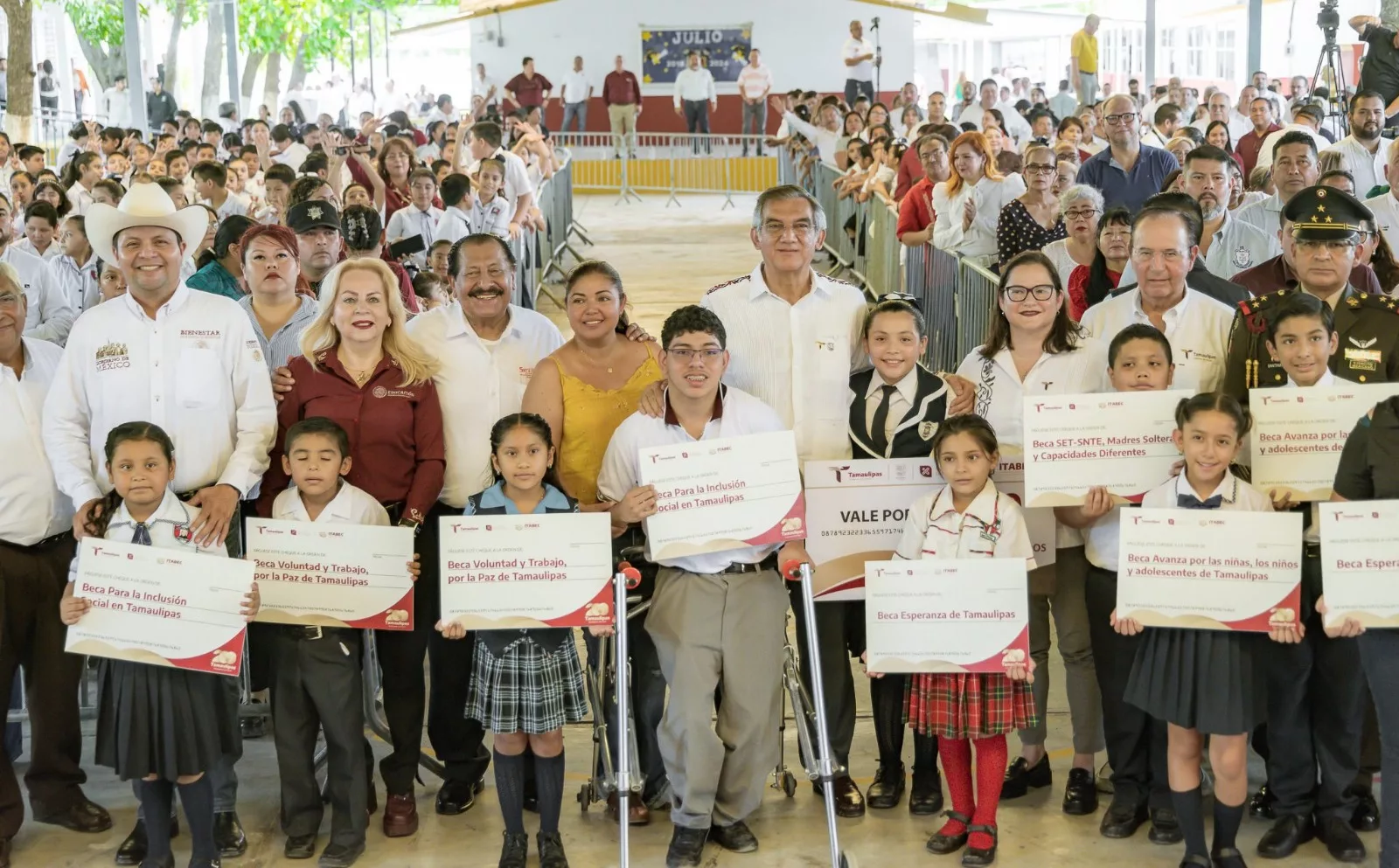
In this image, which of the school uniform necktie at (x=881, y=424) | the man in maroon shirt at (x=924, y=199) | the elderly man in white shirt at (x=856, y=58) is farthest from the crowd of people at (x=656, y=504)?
the elderly man in white shirt at (x=856, y=58)

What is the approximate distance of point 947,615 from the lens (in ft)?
15.9

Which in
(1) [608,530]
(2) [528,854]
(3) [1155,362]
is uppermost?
(3) [1155,362]

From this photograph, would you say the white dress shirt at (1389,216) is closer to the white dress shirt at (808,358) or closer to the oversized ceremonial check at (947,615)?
the white dress shirt at (808,358)

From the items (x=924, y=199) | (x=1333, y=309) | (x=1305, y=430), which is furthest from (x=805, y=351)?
(x=924, y=199)

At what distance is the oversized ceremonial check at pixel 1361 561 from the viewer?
438 cm

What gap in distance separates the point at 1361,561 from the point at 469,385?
3.03 m

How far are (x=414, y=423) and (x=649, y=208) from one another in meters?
23.7

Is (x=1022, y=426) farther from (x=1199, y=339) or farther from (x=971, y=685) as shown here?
(x=971, y=685)

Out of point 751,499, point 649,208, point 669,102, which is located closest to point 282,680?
point 751,499

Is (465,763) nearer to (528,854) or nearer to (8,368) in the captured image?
(528,854)

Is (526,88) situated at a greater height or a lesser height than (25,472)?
greater

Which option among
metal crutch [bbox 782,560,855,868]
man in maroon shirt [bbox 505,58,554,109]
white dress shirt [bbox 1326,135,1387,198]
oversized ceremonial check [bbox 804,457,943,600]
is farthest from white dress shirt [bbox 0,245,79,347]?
man in maroon shirt [bbox 505,58,554,109]

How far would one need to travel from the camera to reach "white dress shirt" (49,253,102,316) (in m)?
8.53

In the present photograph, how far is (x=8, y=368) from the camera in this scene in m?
5.17
